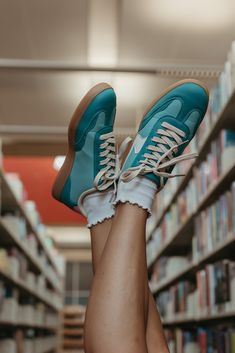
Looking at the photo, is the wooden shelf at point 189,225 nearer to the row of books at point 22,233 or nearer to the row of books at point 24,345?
the row of books at point 22,233

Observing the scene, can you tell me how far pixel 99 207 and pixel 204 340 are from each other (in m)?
1.79

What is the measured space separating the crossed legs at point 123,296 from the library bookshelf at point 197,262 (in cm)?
111

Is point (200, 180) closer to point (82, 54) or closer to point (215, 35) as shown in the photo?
point (215, 35)

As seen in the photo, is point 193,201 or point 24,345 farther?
point 24,345

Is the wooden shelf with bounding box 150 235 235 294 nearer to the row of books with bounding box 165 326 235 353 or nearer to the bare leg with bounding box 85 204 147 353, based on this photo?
the row of books with bounding box 165 326 235 353

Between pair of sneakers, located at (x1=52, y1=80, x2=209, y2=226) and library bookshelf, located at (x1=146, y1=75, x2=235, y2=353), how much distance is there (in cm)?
88

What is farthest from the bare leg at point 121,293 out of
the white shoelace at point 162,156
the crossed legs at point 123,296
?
the white shoelace at point 162,156

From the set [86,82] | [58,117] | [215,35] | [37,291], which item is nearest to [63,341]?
[37,291]

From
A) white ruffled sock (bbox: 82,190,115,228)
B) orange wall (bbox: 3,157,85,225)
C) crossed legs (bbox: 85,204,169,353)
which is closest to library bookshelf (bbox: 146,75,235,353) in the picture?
white ruffled sock (bbox: 82,190,115,228)

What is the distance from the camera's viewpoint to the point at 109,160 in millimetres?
1513

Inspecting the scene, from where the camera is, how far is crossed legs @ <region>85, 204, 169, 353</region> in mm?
1070

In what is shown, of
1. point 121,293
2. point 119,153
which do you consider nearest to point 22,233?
point 119,153

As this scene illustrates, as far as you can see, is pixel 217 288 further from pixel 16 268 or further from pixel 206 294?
pixel 16 268

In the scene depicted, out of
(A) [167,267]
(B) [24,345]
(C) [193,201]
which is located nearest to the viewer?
(C) [193,201]
